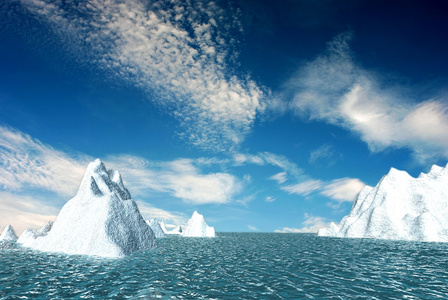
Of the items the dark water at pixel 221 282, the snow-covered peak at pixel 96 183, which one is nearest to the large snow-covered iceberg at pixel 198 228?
the snow-covered peak at pixel 96 183

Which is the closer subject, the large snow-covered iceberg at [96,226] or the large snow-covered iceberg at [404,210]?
the large snow-covered iceberg at [96,226]

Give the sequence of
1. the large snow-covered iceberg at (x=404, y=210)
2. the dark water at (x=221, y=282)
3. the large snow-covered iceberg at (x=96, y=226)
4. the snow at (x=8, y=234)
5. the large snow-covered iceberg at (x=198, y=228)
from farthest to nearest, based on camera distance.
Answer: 1. the large snow-covered iceberg at (x=198, y=228)
2. the snow at (x=8, y=234)
3. the large snow-covered iceberg at (x=404, y=210)
4. the large snow-covered iceberg at (x=96, y=226)
5. the dark water at (x=221, y=282)

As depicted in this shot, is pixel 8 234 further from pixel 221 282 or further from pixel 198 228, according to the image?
pixel 221 282

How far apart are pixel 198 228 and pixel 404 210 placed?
195 ft

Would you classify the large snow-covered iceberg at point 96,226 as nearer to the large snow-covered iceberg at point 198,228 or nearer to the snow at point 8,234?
the snow at point 8,234

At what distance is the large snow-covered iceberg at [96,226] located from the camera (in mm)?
25109

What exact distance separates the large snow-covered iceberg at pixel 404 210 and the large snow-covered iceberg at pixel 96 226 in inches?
2314

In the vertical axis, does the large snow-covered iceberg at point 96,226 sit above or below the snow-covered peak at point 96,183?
below

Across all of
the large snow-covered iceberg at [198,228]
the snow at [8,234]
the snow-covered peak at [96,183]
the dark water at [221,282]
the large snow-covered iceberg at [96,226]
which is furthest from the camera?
the large snow-covered iceberg at [198,228]

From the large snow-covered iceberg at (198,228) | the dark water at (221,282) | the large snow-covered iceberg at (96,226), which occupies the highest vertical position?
the large snow-covered iceberg at (198,228)

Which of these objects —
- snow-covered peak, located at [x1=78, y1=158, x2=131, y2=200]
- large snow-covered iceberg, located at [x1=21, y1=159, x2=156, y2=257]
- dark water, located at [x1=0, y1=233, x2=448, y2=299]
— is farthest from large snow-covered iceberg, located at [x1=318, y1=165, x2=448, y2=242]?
snow-covered peak, located at [x1=78, y1=158, x2=131, y2=200]

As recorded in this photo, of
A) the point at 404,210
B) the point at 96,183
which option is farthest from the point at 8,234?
the point at 404,210

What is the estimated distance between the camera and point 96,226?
2594 centimetres

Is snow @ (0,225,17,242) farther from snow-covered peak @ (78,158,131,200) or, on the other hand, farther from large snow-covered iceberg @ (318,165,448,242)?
large snow-covered iceberg @ (318,165,448,242)
